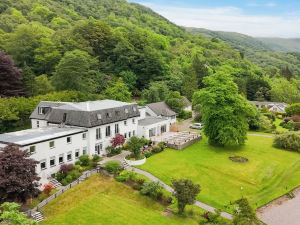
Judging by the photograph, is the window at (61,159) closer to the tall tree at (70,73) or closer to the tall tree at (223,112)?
the tall tree at (223,112)

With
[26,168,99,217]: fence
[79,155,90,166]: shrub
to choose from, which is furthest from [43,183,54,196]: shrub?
[79,155,90,166]: shrub

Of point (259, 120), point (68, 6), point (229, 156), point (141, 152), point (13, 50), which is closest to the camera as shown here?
point (141, 152)

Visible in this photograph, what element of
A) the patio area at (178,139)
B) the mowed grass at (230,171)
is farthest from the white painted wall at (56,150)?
the patio area at (178,139)

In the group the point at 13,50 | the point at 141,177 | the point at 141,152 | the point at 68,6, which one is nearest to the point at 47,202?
the point at 141,177

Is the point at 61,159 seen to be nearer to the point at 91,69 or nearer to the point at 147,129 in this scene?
the point at 147,129

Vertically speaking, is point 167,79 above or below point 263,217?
above

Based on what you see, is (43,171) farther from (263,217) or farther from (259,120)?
(259,120)
